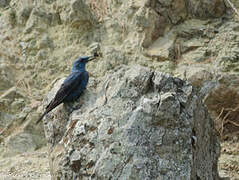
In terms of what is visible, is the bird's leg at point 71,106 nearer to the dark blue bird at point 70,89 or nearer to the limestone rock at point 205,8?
the dark blue bird at point 70,89

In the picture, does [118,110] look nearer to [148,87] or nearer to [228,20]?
[148,87]

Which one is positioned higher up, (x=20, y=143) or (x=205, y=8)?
(x=205, y=8)

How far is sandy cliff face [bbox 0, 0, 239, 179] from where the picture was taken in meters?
5.65

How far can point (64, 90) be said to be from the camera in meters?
4.15

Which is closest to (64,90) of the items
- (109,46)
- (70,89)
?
(70,89)

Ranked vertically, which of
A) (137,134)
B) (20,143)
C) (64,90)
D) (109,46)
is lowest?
(20,143)

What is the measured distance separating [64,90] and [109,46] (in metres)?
2.31

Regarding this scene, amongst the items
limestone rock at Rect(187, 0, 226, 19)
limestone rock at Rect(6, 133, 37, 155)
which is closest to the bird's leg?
limestone rock at Rect(6, 133, 37, 155)

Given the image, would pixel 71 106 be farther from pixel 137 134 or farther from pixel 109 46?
pixel 109 46

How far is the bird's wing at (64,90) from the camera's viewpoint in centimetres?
408

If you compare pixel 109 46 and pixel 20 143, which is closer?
pixel 20 143

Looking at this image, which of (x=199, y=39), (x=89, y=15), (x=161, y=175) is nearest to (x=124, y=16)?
(x=89, y=15)

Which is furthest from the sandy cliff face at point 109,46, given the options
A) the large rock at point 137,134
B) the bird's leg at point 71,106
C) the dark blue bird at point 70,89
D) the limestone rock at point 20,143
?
the large rock at point 137,134

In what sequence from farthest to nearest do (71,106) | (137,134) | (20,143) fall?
(20,143) < (71,106) < (137,134)
